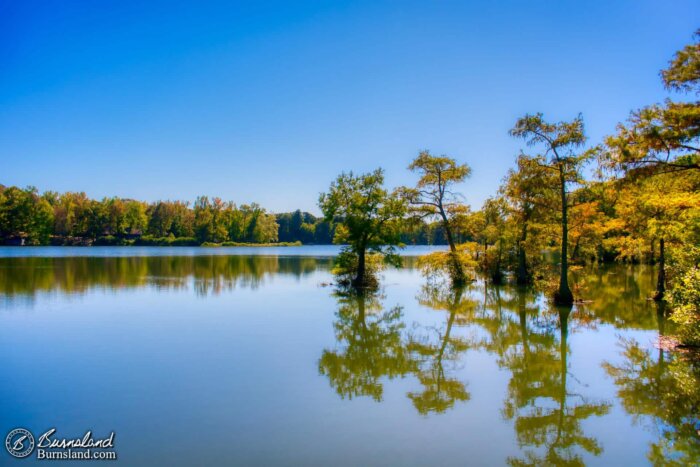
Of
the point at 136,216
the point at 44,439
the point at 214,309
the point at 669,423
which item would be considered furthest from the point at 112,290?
the point at 136,216

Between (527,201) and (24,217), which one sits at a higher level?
(24,217)

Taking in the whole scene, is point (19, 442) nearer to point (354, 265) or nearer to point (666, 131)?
point (666, 131)

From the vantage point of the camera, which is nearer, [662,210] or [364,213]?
[662,210]

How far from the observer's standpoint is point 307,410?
8.16 metres

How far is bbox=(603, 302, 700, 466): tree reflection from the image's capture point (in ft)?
22.0

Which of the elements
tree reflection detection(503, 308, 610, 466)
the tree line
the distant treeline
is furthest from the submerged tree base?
the distant treeline

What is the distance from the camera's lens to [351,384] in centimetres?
970

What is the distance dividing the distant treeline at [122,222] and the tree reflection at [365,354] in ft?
243

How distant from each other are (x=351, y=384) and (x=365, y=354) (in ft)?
8.36

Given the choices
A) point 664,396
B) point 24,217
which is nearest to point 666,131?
point 664,396

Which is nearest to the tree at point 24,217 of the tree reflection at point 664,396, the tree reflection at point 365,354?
the tree reflection at point 365,354

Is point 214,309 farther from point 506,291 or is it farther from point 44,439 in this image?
point 506,291

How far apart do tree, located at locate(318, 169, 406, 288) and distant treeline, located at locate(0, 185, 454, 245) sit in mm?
62747

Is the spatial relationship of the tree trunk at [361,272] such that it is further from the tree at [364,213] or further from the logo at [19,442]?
the logo at [19,442]
